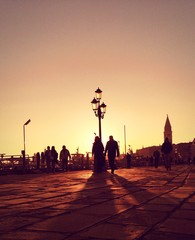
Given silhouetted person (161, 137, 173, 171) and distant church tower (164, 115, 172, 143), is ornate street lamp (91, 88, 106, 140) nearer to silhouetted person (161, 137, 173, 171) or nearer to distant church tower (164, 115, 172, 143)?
silhouetted person (161, 137, 173, 171)

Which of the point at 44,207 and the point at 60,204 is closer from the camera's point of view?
the point at 44,207

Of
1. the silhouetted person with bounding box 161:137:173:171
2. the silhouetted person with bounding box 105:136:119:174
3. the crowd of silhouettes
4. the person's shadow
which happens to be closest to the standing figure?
the silhouetted person with bounding box 105:136:119:174

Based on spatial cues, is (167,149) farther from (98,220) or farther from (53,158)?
(98,220)

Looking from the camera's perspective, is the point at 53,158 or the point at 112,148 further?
the point at 53,158

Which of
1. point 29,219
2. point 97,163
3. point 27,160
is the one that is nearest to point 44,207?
point 29,219

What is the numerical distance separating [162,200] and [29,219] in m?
2.48

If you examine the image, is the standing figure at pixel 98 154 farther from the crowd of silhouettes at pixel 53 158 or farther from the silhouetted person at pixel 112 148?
the crowd of silhouettes at pixel 53 158

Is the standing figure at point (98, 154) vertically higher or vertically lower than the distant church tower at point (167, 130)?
lower

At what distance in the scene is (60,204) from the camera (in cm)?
529

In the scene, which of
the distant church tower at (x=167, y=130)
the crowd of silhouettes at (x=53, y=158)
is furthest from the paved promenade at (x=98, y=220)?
the distant church tower at (x=167, y=130)

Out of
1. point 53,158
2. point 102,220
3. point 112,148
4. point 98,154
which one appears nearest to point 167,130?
point 53,158

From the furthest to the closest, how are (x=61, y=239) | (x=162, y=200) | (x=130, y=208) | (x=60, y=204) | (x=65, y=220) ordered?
1. (x=162, y=200)
2. (x=60, y=204)
3. (x=130, y=208)
4. (x=65, y=220)
5. (x=61, y=239)

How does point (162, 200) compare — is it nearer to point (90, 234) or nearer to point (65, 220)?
point (65, 220)

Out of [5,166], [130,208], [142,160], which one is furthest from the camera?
[142,160]
